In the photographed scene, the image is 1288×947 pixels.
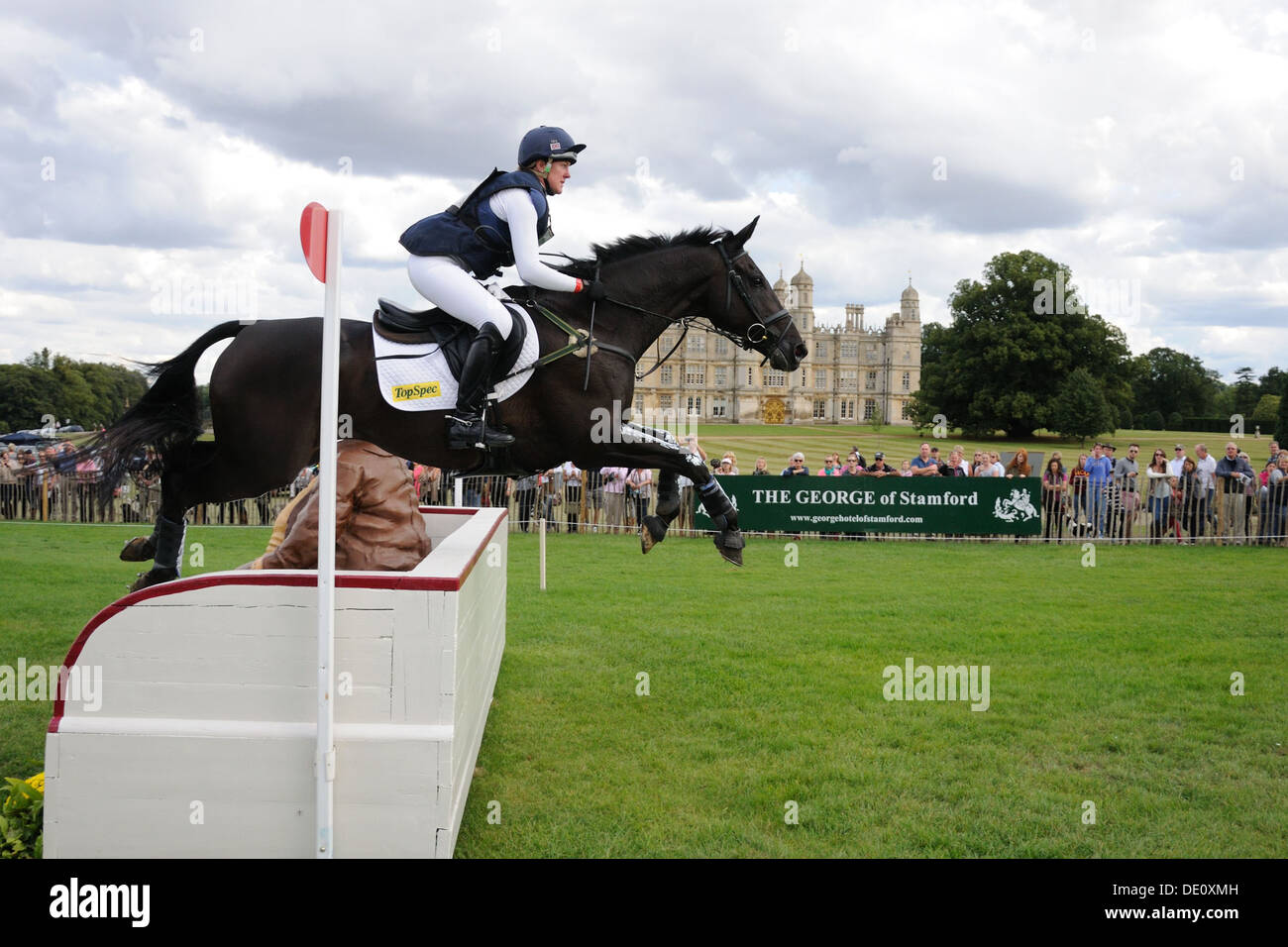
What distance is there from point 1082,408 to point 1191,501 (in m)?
34.7

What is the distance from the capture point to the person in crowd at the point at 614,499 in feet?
53.8

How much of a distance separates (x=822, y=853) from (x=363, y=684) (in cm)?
196

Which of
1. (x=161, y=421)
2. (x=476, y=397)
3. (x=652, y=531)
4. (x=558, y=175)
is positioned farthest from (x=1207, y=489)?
(x=161, y=421)

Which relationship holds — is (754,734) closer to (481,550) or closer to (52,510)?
(481,550)

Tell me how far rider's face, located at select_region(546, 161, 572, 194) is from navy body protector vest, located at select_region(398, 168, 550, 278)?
0.10 metres

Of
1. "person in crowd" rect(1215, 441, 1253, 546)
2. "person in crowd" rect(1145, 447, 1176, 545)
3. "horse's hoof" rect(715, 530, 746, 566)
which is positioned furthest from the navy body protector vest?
"person in crowd" rect(1215, 441, 1253, 546)

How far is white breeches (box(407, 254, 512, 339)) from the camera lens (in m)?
4.63

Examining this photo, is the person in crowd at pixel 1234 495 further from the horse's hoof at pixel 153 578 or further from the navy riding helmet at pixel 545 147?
the horse's hoof at pixel 153 578

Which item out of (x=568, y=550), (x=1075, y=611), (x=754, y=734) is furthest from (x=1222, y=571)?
(x=754, y=734)

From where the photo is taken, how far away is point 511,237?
4633 mm

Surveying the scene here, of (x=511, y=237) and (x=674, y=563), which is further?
(x=674, y=563)

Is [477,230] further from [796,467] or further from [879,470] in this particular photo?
[879,470]

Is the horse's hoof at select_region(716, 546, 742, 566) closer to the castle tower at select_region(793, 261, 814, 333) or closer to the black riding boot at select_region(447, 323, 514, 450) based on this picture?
the black riding boot at select_region(447, 323, 514, 450)

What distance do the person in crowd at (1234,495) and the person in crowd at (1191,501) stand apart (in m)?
0.31
